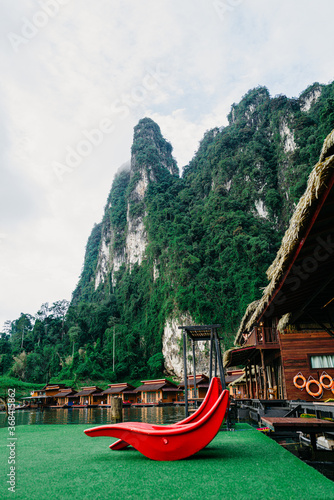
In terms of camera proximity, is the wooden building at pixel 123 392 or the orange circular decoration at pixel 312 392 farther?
the wooden building at pixel 123 392

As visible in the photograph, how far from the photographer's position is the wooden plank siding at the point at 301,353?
9.45 metres

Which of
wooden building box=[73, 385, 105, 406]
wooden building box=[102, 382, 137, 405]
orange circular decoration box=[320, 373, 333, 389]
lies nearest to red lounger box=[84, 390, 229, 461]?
orange circular decoration box=[320, 373, 333, 389]

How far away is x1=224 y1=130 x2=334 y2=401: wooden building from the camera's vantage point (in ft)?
7.55

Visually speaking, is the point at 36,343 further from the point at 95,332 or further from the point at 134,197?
the point at 134,197

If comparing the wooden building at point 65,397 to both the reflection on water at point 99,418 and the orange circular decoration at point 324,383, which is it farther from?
the orange circular decoration at point 324,383

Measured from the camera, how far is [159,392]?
31.2 metres

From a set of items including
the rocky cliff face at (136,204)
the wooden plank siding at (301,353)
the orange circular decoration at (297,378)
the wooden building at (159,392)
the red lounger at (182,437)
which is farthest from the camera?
the rocky cliff face at (136,204)

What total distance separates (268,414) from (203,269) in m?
36.9

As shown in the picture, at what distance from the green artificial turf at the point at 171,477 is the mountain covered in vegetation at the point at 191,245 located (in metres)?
35.2

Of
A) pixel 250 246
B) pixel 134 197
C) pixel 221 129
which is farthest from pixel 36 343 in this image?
pixel 221 129

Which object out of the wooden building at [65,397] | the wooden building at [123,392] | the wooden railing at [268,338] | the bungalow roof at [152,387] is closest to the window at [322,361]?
the wooden railing at [268,338]

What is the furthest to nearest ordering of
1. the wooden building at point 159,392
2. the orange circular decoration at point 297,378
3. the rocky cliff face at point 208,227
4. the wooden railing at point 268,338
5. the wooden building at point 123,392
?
the rocky cliff face at point 208,227, the wooden building at point 123,392, the wooden building at point 159,392, the wooden railing at point 268,338, the orange circular decoration at point 297,378

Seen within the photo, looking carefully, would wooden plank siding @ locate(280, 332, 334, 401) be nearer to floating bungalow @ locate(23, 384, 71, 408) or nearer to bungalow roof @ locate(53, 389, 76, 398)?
bungalow roof @ locate(53, 389, 76, 398)

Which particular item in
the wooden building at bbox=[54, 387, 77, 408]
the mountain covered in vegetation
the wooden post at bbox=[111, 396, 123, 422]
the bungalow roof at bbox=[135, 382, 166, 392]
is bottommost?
the wooden building at bbox=[54, 387, 77, 408]
